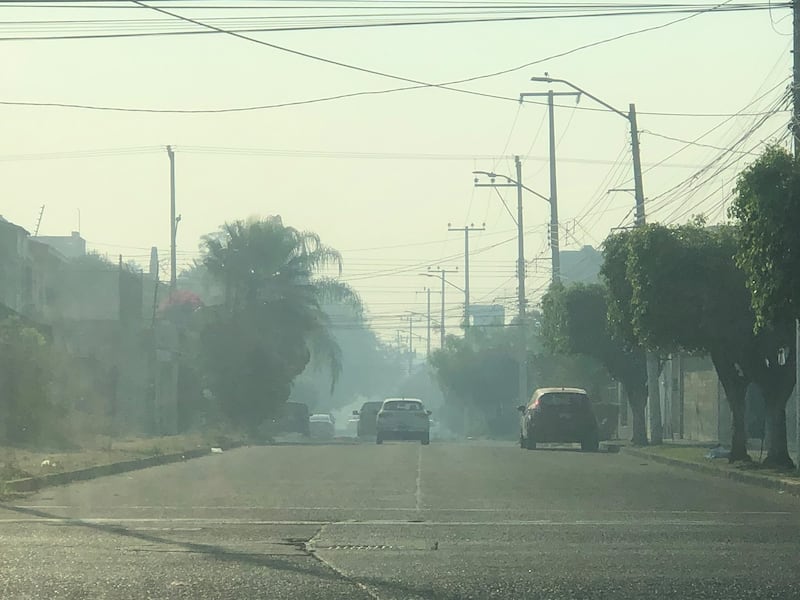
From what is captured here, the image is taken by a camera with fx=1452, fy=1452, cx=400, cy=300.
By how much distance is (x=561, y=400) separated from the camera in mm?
38531

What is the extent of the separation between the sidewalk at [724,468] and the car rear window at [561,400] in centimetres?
244

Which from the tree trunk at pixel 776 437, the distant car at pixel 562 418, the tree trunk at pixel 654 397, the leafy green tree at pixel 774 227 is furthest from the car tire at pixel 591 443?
the leafy green tree at pixel 774 227

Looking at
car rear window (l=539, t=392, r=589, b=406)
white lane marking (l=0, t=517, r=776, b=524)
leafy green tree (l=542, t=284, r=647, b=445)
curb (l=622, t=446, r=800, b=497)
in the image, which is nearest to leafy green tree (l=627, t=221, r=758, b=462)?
curb (l=622, t=446, r=800, b=497)

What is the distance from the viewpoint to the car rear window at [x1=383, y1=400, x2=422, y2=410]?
1882 inches

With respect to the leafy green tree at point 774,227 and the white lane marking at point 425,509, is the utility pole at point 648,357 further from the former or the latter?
the white lane marking at point 425,509

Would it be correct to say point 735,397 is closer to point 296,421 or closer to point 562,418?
point 562,418

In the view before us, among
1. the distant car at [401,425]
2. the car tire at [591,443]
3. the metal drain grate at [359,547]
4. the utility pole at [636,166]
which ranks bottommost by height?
the metal drain grate at [359,547]

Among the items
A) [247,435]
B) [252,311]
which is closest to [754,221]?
[247,435]

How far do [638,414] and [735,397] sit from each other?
13151mm

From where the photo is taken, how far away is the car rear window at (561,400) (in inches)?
1516

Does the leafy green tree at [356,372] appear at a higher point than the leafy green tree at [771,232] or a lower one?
higher

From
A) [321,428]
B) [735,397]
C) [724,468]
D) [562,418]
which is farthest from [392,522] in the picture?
[321,428]

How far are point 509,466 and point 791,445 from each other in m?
11.8

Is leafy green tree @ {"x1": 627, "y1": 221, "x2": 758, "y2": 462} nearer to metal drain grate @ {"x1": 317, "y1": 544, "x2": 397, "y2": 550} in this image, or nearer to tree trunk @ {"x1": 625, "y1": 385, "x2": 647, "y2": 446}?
tree trunk @ {"x1": 625, "y1": 385, "x2": 647, "y2": 446}
